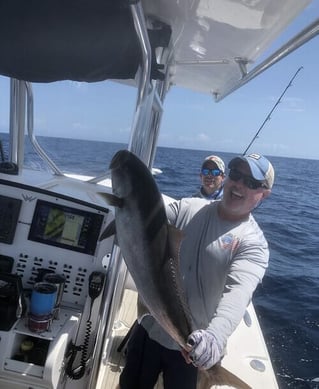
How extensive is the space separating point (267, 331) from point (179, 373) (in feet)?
13.1

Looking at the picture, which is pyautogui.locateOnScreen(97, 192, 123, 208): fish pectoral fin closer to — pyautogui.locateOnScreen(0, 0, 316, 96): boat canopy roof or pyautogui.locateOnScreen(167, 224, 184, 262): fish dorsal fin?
pyautogui.locateOnScreen(167, 224, 184, 262): fish dorsal fin

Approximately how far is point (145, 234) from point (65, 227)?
1247mm

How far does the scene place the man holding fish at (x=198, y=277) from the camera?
152cm

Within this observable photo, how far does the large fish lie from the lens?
146cm

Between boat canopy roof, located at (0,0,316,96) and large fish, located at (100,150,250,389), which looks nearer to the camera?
large fish, located at (100,150,250,389)

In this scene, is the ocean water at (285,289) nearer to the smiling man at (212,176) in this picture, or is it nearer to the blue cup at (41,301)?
the blue cup at (41,301)

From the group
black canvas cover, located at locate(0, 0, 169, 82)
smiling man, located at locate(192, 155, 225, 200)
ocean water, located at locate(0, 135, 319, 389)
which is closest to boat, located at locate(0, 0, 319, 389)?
black canvas cover, located at locate(0, 0, 169, 82)

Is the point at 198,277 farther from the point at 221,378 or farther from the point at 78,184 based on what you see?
the point at 78,184

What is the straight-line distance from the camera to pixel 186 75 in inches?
192

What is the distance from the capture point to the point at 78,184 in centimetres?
333

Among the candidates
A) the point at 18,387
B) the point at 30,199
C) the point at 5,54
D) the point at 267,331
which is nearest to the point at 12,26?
the point at 5,54

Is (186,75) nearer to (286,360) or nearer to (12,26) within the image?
(12,26)

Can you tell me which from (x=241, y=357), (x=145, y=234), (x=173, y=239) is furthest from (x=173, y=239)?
(x=241, y=357)

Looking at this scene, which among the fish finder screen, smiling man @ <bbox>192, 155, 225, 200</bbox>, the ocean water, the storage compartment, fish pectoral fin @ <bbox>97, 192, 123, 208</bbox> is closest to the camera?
fish pectoral fin @ <bbox>97, 192, 123, 208</bbox>
